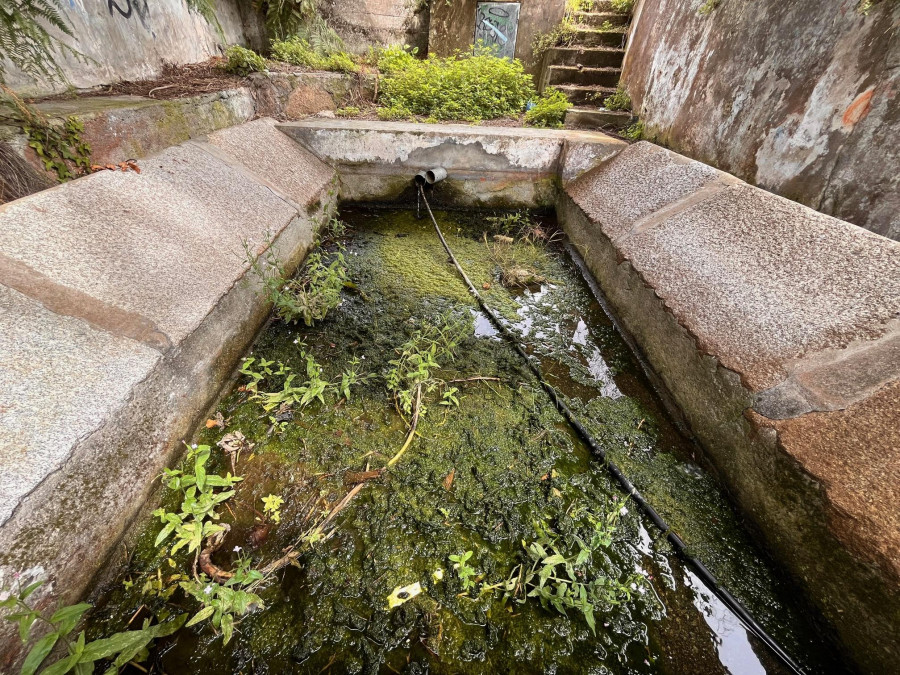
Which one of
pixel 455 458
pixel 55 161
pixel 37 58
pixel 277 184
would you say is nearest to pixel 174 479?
pixel 455 458

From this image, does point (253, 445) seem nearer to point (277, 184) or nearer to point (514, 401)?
point (514, 401)

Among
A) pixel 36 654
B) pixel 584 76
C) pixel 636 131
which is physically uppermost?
pixel 584 76

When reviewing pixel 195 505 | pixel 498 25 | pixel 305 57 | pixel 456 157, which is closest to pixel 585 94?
pixel 456 157

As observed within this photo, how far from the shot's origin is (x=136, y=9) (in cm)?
286

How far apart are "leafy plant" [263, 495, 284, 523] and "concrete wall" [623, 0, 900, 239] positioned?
284cm

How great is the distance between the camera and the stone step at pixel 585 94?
459 cm

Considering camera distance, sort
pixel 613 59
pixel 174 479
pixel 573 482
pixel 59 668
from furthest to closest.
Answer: pixel 613 59
pixel 573 482
pixel 174 479
pixel 59 668

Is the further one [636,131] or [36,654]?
[636,131]

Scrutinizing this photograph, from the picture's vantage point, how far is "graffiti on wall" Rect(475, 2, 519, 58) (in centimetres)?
603

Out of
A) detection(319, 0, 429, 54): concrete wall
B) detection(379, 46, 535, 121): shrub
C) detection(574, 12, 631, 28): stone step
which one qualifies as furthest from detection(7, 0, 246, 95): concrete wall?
detection(574, 12, 631, 28): stone step

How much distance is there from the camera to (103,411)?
3.58 ft

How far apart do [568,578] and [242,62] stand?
506 centimetres

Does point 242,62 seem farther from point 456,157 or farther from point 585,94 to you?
point 585,94

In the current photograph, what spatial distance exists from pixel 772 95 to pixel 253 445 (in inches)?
136
